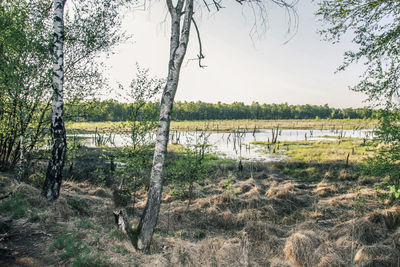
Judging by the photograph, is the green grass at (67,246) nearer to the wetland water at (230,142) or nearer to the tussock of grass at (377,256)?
the wetland water at (230,142)

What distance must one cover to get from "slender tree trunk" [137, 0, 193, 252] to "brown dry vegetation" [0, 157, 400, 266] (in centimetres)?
65

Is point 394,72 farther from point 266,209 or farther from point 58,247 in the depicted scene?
point 58,247

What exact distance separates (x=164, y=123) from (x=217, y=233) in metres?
5.74

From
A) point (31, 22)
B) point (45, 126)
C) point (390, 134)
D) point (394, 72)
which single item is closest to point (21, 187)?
point (45, 126)

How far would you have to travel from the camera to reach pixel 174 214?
1005cm

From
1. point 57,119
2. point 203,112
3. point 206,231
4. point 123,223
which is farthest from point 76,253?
point 203,112

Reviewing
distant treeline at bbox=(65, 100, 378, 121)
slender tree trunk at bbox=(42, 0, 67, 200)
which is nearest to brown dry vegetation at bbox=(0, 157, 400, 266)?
slender tree trunk at bbox=(42, 0, 67, 200)

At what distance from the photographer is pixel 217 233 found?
8.83 m

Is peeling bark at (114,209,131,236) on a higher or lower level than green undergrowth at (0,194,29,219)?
lower

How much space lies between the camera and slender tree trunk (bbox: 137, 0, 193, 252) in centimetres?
546

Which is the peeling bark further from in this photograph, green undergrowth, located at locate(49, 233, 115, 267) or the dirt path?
the dirt path

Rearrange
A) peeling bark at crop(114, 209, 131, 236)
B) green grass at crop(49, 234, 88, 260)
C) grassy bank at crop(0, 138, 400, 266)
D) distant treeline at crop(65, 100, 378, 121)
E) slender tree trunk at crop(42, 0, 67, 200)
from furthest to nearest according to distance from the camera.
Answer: distant treeline at crop(65, 100, 378, 121)
slender tree trunk at crop(42, 0, 67, 200)
peeling bark at crop(114, 209, 131, 236)
grassy bank at crop(0, 138, 400, 266)
green grass at crop(49, 234, 88, 260)

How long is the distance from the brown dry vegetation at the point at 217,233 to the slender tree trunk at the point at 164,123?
645 mm

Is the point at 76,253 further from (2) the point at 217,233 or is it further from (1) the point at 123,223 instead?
(2) the point at 217,233
